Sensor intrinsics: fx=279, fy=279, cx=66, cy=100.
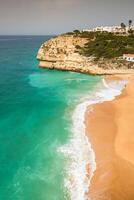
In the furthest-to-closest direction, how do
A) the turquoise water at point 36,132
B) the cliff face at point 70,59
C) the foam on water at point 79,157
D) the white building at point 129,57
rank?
the white building at point 129,57
the cliff face at point 70,59
the turquoise water at point 36,132
the foam on water at point 79,157

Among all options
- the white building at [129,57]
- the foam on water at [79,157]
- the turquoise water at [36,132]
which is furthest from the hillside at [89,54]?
the foam on water at [79,157]

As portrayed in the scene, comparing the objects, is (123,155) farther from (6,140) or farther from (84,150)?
(6,140)

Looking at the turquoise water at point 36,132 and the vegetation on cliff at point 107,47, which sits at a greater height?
the vegetation on cliff at point 107,47

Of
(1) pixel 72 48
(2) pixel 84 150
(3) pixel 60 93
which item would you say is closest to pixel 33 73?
(1) pixel 72 48

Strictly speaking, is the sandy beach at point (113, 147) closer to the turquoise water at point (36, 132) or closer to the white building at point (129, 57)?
the turquoise water at point (36, 132)

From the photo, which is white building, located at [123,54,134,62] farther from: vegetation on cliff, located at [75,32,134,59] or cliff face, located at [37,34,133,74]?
cliff face, located at [37,34,133,74]

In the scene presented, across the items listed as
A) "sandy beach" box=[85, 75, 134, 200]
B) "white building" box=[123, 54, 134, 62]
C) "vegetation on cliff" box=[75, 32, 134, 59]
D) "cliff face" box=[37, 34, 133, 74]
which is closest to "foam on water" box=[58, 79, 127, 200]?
"sandy beach" box=[85, 75, 134, 200]
